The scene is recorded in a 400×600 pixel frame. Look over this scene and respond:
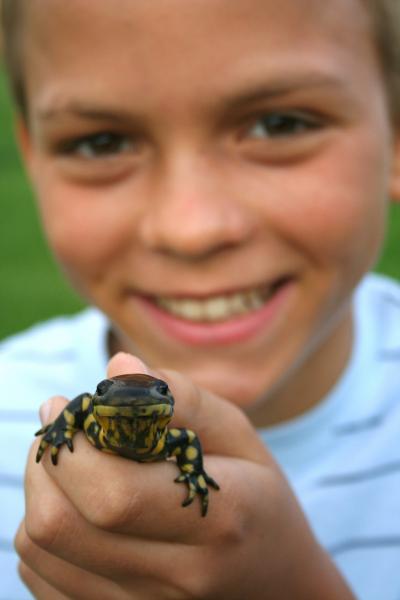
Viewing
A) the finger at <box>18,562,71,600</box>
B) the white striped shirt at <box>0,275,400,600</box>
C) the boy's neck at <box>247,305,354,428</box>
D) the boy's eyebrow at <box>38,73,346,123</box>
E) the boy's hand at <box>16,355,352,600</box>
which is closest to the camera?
the boy's hand at <box>16,355,352,600</box>

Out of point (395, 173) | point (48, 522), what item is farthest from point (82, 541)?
point (395, 173)

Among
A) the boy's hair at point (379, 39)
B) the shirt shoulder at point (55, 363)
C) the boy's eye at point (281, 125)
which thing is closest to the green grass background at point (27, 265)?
the shirt shoulder at point (55, 363)

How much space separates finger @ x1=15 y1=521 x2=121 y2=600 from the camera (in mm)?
1937

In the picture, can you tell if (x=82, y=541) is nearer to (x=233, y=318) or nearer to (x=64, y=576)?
(x=64, y=576)

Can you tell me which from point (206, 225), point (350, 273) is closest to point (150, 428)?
point (206, 225)

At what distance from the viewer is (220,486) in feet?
6.09

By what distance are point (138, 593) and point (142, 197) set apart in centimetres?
121

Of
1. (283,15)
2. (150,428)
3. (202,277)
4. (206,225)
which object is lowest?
(150,428)

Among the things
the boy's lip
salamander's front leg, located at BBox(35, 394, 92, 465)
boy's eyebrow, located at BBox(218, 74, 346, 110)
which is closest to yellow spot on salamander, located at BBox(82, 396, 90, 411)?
salamander's front leg, located at BBox(35, 394, 92, 465)

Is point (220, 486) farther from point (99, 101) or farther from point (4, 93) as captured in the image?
point (4, 93)

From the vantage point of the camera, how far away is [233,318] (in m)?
2.67

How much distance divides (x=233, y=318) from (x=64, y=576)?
3.39 feet

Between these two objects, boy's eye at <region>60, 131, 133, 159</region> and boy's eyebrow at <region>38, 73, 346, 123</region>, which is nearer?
boy's eyebrow at <region>38, 73, 346, 123</region>

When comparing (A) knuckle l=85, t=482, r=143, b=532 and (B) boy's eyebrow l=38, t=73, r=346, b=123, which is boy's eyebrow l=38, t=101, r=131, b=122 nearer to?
(B) boy's eyebrow l=38, t=73, r=346, b=123
